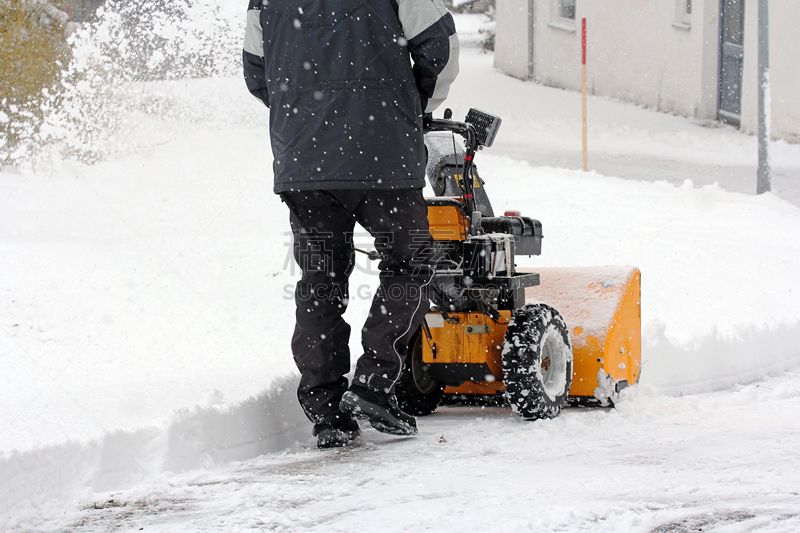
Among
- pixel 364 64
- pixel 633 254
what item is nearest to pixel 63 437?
pixel 364 64

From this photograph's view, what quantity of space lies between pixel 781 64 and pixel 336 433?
11716 millimetres

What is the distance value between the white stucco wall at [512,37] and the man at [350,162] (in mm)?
17380

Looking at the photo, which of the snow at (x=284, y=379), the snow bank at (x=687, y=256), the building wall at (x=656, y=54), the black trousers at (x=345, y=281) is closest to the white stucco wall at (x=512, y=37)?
the building wall at (x=656, y=54)

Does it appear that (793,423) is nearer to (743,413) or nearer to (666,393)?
(743,413)

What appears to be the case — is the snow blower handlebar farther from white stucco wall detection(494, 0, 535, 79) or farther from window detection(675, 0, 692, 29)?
white stucco wall detection(494, 0, 535, 79)

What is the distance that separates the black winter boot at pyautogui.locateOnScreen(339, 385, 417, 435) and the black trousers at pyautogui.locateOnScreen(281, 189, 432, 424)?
0.04m

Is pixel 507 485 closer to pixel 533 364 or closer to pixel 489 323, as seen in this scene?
pixel 533 364

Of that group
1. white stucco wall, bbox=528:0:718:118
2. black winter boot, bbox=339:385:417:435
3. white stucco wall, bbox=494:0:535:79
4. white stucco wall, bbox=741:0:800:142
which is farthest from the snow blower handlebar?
white stucco wall, bbox=494:0:535:79

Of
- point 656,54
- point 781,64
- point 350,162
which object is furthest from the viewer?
Answer: point 656,54

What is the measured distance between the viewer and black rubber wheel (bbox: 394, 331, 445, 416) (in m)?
3.42

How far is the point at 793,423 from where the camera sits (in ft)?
9.61

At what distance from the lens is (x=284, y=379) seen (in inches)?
128

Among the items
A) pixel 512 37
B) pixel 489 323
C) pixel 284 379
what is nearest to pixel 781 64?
pixel 512 37

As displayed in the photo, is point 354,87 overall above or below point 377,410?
above
